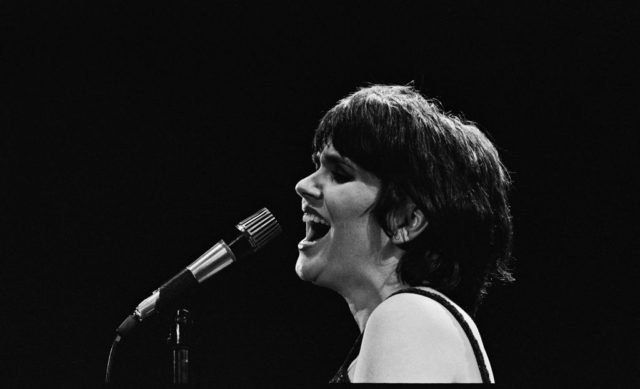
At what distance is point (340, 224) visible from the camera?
1512 millimetres

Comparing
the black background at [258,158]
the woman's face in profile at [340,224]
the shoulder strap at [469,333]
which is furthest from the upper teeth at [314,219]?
the black background at [258,158]

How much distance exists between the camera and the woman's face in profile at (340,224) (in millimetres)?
1503

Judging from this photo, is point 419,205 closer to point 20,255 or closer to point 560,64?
point 560,64

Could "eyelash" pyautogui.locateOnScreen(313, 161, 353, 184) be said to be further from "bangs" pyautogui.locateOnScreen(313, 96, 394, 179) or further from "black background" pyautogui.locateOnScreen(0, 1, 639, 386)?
"black background" pyautogui.locateOnScreen(0, 1, 639, 386)

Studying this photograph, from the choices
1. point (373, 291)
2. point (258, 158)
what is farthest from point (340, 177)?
point (258, 158)

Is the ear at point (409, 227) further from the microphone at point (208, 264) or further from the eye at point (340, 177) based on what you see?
the microphone at point (208, 264)

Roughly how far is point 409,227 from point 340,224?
0.13 meters

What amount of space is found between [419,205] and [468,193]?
0.11 m

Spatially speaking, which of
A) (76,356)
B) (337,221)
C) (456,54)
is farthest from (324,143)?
(76,356)

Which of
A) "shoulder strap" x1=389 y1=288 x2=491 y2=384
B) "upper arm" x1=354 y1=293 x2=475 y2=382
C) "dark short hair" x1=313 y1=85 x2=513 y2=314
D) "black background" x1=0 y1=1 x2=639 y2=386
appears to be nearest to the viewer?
"upper arm" x1=354 y1=293 x2=475 y2=382

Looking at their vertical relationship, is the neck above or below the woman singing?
below

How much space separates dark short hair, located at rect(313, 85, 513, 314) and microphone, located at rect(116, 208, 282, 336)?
22 centimetres

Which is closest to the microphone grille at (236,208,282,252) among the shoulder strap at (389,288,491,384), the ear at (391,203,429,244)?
the ear at (391,203,429,244)

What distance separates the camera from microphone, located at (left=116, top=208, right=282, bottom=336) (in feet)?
5.04
